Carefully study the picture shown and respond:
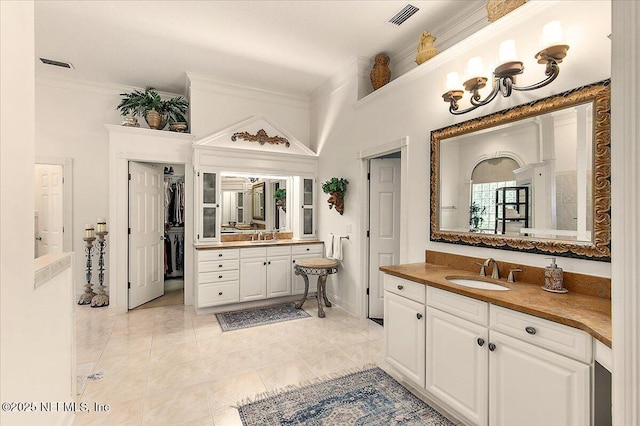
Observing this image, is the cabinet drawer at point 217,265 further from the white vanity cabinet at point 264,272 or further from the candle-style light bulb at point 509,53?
the candle-style light bulb at point 509,53

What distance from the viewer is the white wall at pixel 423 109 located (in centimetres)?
178

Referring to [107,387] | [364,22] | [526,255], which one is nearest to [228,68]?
[364,22]

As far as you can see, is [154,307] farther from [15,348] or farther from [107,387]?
[15,348]

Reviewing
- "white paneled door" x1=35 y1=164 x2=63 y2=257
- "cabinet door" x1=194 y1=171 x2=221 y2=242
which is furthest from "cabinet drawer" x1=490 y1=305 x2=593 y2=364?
"white paneled door" x1=35 y1=164 x2=63 y2=257

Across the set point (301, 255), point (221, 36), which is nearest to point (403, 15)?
point (221, 36)

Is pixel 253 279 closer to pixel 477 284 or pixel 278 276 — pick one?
pixel 278 276

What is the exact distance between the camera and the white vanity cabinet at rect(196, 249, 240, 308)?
156 inches

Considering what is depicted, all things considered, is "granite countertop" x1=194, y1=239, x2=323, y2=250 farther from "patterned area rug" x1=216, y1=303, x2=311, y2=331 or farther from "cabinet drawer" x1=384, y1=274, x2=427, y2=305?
"cabinet drawer" x1=384, y1=274, x2=427, y2=305

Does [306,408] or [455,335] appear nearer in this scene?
[455,335]

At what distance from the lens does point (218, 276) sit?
→ 159 inches

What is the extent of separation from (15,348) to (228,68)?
152 inches

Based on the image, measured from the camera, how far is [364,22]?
305 centimetres

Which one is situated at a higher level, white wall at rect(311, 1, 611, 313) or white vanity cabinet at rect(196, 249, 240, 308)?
white wall at rect(311, 1, 611, 313)

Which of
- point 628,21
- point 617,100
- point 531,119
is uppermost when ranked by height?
point 531,119
